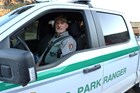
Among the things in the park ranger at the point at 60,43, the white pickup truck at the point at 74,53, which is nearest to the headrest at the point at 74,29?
the white pickup truck at the point at 74,53

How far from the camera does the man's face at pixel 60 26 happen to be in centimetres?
354

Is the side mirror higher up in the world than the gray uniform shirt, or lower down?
higher up

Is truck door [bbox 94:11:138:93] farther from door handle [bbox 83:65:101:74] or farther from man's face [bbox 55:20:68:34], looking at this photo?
man's face [bbox 55:20:68:34]

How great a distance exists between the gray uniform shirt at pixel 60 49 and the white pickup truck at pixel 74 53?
0.13 metres

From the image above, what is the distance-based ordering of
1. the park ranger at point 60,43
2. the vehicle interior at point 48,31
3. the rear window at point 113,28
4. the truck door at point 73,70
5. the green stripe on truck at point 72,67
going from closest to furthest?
the green stripe on truck at point 72,67 → the truck door at point 73,70 → the park ranger at point 60,43 → the vehicle interior at point 48,31 → the rear window at point 113,28

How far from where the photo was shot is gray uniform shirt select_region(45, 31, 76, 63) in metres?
3.25

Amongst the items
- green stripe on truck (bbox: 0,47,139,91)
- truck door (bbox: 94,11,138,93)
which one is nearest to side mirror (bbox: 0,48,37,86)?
green stripe on truck (bbox: 0,47,139,91)

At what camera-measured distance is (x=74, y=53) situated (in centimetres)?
310

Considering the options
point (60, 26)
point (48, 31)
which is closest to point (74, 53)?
point (60, 26)

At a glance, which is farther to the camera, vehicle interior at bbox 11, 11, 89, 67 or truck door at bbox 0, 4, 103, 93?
vehicle interior at bbox 11, 11, 89, 67

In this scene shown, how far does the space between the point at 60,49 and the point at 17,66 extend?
148cm

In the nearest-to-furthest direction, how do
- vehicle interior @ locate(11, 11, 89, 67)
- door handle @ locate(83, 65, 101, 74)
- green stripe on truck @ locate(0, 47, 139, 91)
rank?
green stripe on truck @ locate(0, 47, 139, 91), door handle @ locate(83, 65, 101, 74), vehicle interior @ locate(11, 11, 89, 67)

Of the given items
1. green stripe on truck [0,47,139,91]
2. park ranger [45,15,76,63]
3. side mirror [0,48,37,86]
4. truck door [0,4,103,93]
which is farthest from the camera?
park ranger [45,15,76,63]

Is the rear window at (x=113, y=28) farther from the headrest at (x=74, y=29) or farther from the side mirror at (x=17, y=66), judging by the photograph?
the side mirror at (x=17, y=66)
